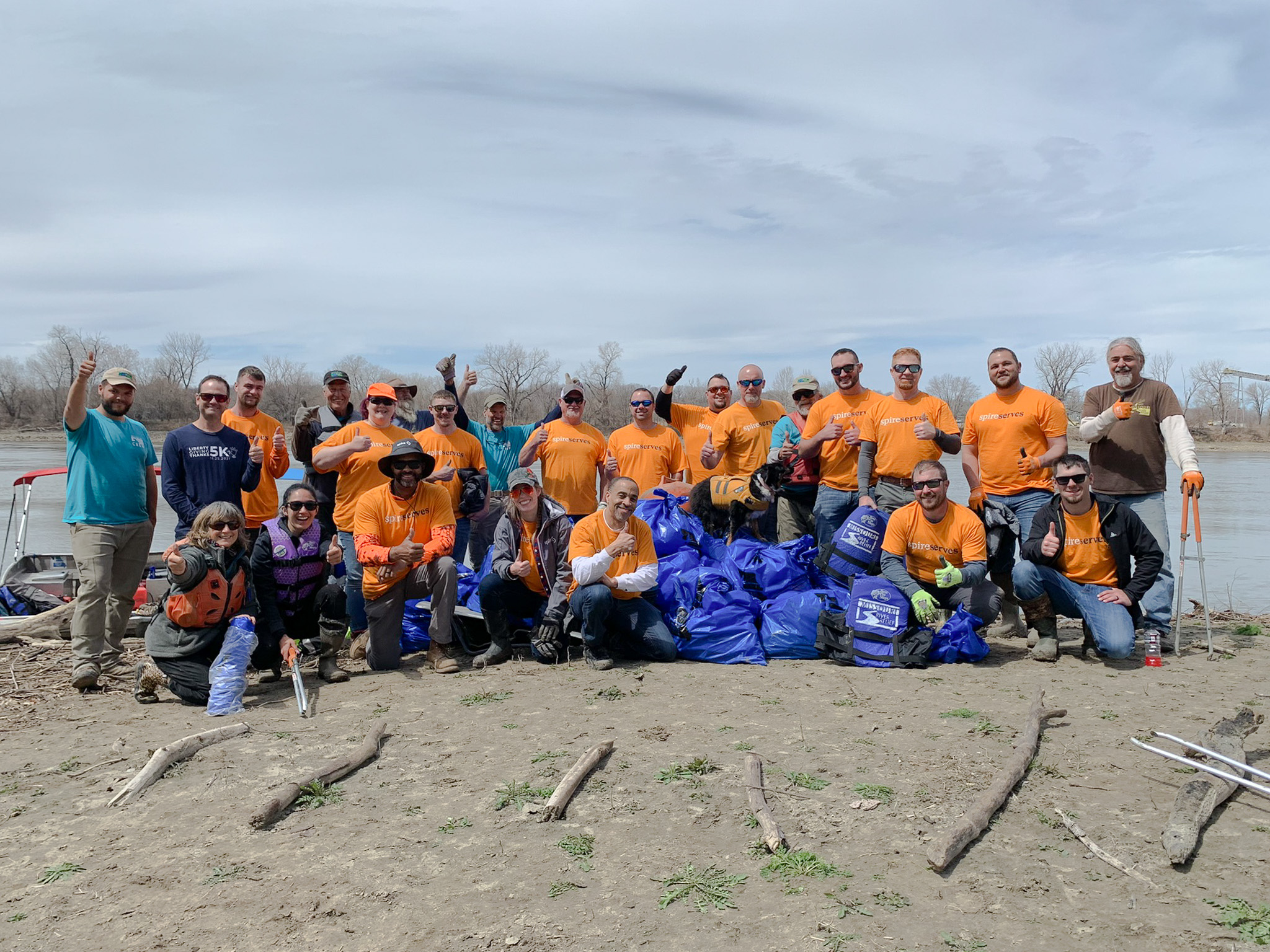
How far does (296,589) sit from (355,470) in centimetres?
103

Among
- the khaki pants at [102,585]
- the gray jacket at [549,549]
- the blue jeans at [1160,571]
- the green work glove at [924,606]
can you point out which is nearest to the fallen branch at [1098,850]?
the green work glove at [924,606]

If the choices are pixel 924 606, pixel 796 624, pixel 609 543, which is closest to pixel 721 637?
pixel 796 624

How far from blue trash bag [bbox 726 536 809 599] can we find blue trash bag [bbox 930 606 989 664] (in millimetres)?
1093

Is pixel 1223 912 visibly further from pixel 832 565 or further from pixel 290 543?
pixel 290 543

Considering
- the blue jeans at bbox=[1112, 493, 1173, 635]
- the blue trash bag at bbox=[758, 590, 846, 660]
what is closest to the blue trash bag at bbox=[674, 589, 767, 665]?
the blue trash bag at bbox=[758, 590, 846, 660]

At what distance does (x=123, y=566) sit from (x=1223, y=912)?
20.1 ft

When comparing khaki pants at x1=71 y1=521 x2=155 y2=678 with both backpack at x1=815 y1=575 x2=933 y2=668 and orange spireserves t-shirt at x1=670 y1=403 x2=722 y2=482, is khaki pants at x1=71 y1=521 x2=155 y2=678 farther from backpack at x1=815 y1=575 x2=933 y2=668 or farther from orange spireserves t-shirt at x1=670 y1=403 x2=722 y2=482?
backpack at x1=815 y1=575 x2=933 y2=668

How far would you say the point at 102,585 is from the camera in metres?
5.86

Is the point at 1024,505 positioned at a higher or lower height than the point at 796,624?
higher

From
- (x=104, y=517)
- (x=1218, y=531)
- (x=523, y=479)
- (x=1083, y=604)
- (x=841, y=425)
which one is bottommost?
(x=1218, y=531)

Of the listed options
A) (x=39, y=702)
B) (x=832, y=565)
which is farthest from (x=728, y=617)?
(x=39, y=702)

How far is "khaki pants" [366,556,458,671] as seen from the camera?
20.4 ft

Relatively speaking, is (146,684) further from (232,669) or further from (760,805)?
(760,805)

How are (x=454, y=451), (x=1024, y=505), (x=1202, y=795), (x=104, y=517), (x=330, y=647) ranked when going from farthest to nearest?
(x=454, y=451) < (x=1024, y=505) < (x=330, y=647) < (x=104, y=517) < (x=1202, y=795)
